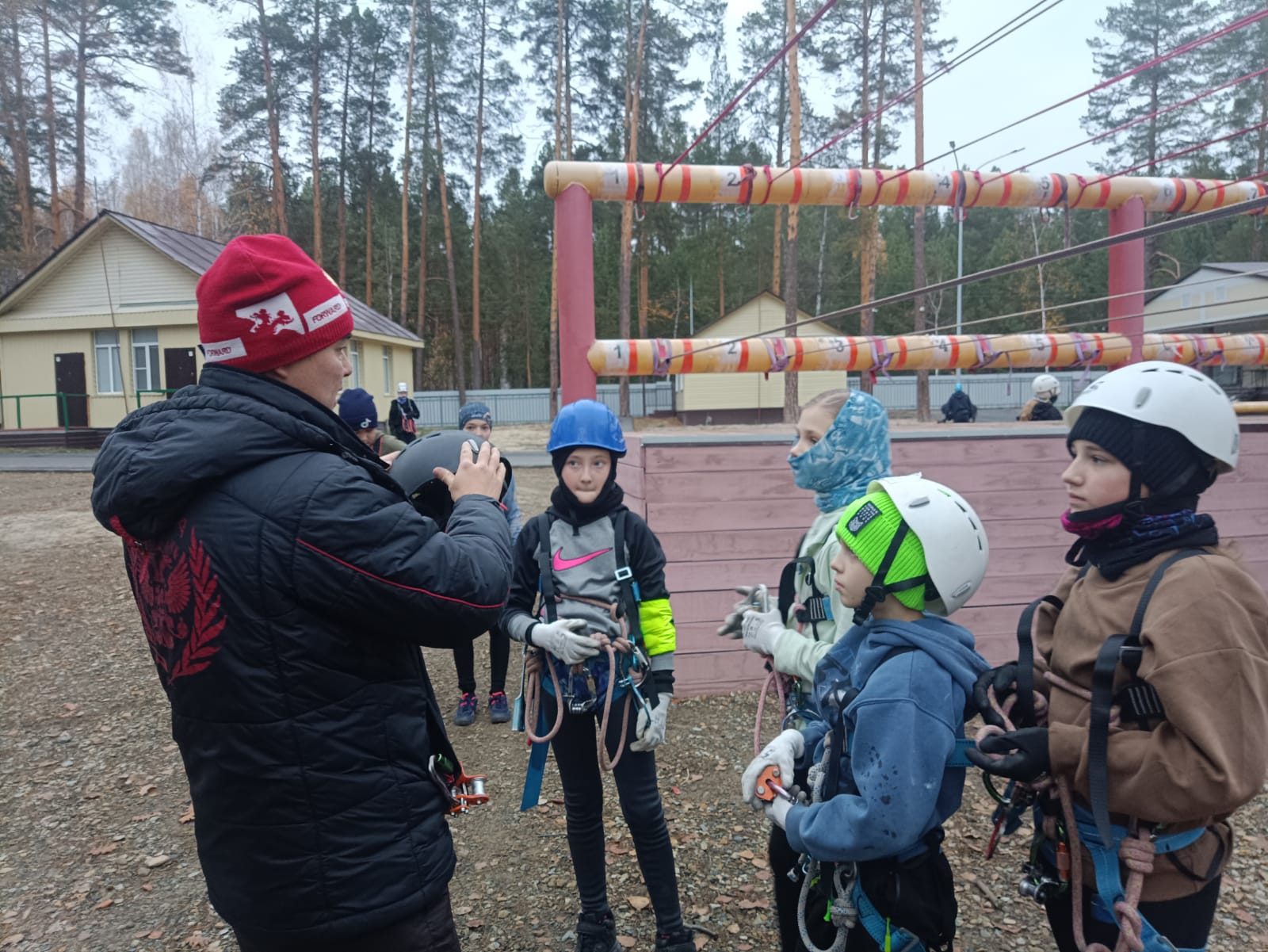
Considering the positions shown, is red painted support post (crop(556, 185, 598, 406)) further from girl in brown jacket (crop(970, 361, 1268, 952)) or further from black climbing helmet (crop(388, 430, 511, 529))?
girl in brown jacket (crop(970, 361, 1268, 952))

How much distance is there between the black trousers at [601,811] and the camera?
2.54 meters

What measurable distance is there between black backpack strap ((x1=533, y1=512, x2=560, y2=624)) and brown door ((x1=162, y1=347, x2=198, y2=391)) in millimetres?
22188

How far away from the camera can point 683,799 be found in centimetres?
364

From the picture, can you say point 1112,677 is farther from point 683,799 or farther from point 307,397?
point 683,799

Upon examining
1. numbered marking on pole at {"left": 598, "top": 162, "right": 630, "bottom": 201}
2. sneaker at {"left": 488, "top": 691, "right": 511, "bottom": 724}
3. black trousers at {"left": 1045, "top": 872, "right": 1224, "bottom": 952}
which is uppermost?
numbered marking on pole at {"left": 598, "top": 162, "right": 630, "bottom": 201}

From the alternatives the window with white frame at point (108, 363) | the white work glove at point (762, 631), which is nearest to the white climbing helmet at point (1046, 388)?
the white work glove at point (762, 631)

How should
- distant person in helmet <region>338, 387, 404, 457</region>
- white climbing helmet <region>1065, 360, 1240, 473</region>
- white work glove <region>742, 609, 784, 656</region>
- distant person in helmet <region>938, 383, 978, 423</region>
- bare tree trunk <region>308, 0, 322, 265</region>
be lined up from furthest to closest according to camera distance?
bare tree trunk <region>308, 0, 322, 265</region> < distant person in helmet <region>938, 383, 978, 423</region> < distant person in helmet <region>338, 387, 404, 457</region> < white work glove <region>742, 609, 784, 656</region> < white climbing helmet <region>1065, 360, 1240, 473</region>

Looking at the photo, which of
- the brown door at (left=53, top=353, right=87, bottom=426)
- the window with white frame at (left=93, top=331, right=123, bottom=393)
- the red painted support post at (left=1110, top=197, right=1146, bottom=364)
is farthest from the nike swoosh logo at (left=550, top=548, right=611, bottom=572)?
the brown door at (left=53, top=353, right=87, bottom=426)

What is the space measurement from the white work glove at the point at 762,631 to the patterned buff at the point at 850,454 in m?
0.38

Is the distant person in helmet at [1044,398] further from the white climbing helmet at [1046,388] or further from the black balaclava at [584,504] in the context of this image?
the black balaclava at [584,504]

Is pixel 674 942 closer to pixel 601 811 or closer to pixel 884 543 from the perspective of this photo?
pixel 601 811

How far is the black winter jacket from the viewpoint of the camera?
1.34m

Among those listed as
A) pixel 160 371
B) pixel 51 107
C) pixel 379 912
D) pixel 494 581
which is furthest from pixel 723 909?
pixel 51 107

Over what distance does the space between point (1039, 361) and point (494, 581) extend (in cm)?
431
